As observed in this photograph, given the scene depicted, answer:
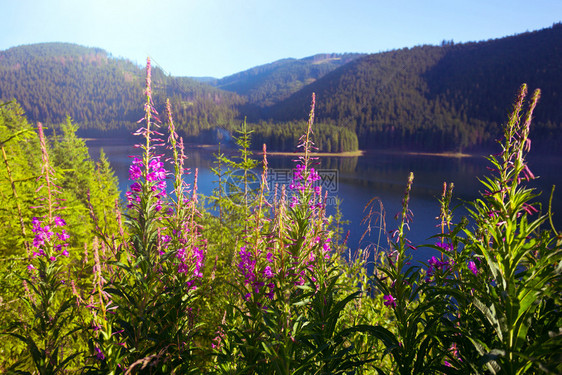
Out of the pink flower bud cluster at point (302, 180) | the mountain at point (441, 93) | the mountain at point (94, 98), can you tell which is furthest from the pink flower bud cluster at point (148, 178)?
the mountain at point (441, 93)

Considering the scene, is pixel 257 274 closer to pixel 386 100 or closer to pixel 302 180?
pixel 302 180

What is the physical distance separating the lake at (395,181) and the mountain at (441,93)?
39.1 feet

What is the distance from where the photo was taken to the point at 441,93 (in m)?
144

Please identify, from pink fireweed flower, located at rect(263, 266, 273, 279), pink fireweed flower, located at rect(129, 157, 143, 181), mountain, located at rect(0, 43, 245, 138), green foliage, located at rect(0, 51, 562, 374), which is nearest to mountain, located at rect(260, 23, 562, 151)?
mountain, located at rect(0, 43, 245, 138)

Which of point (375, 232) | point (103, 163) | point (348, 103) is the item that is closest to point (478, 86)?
point (348, 103)

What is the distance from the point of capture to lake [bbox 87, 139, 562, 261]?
27.5 metres

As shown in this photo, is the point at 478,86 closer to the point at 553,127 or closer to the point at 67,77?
the point at 553,127

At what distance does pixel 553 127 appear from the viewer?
261ft

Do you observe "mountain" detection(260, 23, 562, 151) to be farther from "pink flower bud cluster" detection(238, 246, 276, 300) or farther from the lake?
"pink flower bud cluster" detection(238, 246, 276, 300)

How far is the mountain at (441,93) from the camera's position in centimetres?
9312

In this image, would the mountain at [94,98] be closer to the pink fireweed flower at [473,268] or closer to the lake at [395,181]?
the lake at [395,181]

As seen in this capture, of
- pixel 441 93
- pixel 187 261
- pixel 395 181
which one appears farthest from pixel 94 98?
pixel 187 261

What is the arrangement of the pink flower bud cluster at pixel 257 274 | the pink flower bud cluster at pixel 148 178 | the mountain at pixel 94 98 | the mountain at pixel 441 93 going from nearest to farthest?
the pink flower bud cluster at pixel 148 178 < the pink flower bud cluster at pixel 257 274 < the mountain at pixel 441 93 < the mountain at pixel 94 98

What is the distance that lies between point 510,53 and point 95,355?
218766 mm
